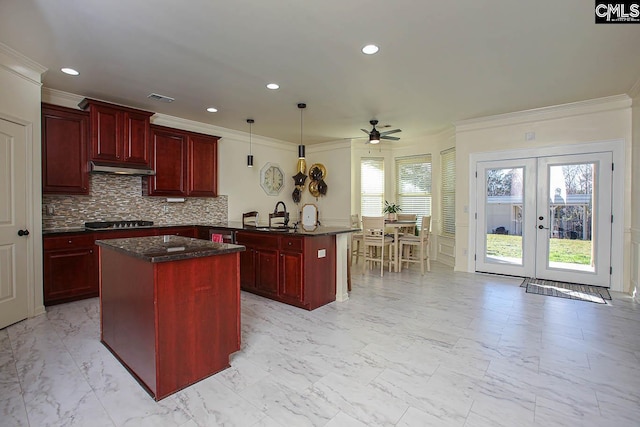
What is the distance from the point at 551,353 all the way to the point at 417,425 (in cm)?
162

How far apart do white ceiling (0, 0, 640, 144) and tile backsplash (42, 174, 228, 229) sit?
1.25 m

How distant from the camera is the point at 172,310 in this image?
78.9 inches

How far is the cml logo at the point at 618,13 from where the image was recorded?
2.43 meters

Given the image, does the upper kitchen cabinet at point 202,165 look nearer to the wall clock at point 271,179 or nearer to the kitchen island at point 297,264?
the wall clock at point 271,179

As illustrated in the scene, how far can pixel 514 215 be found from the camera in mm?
5133

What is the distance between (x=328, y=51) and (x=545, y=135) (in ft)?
12.9

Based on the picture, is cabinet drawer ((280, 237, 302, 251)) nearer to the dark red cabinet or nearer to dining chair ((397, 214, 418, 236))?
the dark red cabinet

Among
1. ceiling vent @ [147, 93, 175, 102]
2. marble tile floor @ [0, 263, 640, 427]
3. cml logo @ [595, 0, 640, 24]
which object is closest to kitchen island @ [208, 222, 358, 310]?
marble tile floor @ [0, 263, 640, 427]

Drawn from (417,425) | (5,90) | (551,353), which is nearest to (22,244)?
(5,90)

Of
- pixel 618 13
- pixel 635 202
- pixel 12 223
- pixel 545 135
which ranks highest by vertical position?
pixel 618 13

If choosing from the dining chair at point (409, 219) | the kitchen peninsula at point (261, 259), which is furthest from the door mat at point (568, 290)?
the kitchen peninsula at point (261, 259)

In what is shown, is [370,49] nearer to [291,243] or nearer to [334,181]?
[291,243]

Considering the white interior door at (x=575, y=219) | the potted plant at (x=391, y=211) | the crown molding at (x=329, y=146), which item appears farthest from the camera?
the crown molding at (x=329, y=146)

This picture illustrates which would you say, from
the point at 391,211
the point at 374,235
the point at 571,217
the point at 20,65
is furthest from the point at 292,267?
the point at 571,217
